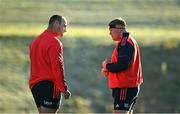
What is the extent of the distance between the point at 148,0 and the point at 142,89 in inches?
609

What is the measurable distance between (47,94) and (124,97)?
971 mm

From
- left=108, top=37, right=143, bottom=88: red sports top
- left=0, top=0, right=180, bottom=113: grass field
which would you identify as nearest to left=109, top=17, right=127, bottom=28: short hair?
left=108, top=37, right=143, bottom=88: red sports top

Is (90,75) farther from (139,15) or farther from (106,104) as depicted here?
(139,15)

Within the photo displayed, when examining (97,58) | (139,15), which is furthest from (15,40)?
(139,15)

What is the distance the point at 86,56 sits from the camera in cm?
2209

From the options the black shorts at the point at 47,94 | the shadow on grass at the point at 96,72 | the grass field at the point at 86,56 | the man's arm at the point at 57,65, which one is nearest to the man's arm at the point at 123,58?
the man's arm at the point at 57,65

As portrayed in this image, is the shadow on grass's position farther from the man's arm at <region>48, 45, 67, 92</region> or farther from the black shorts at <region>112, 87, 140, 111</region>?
the man's arm at <region>48, 45, 67, 92</region>

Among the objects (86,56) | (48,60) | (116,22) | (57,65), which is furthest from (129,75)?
(86,56)

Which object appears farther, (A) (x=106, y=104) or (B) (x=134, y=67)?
(A) (x=106, y=104)

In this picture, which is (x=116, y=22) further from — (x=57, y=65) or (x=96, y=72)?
(x=96, y=72)

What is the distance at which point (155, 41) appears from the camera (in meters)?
24.0

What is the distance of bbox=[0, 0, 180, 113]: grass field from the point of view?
19.1 metres

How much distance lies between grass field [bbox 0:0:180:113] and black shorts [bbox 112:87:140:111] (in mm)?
7951

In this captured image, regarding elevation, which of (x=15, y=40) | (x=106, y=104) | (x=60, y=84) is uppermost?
(x=60, y=84)
